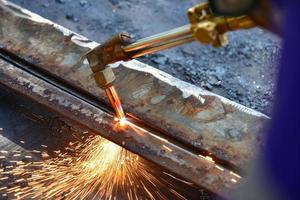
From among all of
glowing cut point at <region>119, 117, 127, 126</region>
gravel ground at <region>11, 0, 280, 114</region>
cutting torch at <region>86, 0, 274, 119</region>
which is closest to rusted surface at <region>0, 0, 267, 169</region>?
glowing cut point at <region>119, 117, 127, 126</region>

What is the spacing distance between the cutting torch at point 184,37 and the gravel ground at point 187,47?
1.28m

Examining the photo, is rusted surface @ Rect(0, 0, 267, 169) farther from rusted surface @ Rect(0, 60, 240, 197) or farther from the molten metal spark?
the molten metal spark

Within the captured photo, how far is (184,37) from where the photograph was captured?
1.65m

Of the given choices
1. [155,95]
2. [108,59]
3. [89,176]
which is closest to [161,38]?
[108,59]

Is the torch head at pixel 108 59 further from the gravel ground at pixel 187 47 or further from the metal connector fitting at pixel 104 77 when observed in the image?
the gravel ground at pixel 187 47

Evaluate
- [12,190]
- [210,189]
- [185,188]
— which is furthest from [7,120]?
[210,189]

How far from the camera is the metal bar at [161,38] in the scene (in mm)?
1639

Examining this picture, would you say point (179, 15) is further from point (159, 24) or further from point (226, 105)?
point (226, 105)

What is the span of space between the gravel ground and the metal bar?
1408 mm

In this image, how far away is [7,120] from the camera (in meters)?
2.71

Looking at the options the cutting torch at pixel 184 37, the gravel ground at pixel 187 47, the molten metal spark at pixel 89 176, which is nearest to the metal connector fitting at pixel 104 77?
the cutting torch at pixel 184 37

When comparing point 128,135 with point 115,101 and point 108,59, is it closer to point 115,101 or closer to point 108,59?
point 115,101

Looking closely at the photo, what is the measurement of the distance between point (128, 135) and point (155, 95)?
251 millimetres

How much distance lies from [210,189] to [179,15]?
6.44 feet
